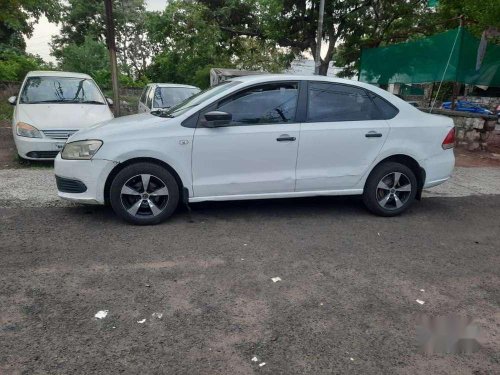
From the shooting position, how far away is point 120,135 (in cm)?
443

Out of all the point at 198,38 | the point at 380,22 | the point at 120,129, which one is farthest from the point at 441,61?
the point at 198,38

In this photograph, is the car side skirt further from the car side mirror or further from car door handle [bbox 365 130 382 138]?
the car side mirror

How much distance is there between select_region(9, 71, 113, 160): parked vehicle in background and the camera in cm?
690

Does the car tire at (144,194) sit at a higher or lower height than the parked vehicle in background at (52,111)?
lower

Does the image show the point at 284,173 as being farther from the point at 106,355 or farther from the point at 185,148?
the point at 106,355

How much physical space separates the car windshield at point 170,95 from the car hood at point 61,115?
2227 millimetres

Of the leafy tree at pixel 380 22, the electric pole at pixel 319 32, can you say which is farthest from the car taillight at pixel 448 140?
the leafy tree at pixel 380 22

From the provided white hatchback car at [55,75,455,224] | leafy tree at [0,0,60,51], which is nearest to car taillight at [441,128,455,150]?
white hatchback car at [55,75,455,224]

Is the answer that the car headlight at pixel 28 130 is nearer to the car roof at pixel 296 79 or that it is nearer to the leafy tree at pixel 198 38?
the car roof at pixel 296 79

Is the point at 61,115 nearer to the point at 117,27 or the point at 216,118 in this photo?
the point at 216,118

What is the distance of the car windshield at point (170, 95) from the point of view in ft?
33.1

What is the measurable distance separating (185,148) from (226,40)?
60.8 ft

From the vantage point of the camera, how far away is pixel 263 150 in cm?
467

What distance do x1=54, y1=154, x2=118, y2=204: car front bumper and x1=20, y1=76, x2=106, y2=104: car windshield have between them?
13.3 feet
